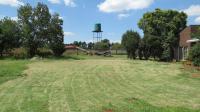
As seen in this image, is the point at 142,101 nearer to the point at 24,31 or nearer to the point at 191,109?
the point at 191,109

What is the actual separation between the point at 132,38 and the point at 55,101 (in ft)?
149

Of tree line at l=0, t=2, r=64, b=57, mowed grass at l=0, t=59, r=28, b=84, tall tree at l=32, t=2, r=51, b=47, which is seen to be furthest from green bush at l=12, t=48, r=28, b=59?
mowed grass at l=0, t=59, r=28, b=84

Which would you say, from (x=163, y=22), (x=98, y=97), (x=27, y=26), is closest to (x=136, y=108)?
(x=98, y=97)

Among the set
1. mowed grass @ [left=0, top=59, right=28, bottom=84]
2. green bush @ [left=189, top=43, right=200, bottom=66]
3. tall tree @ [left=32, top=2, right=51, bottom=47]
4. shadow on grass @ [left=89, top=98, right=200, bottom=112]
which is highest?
tall tree @ [left=32, top=2, right=51, bottom=47]

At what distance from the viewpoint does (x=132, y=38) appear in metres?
59.6

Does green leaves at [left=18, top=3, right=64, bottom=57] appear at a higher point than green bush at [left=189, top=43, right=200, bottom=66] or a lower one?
higher

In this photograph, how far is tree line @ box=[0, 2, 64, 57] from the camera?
6019cm

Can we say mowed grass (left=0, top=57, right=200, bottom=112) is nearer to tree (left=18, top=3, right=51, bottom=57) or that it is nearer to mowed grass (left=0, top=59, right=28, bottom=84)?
mowed grass (left=0, top=59, right=28, bottom=84)

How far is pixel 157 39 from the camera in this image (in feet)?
192

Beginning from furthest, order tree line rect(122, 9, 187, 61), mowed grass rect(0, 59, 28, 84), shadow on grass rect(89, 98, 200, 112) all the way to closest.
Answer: tree line rect(122, 9, 187, 61) → mowed grass rect(0, 59, 28, 84) → shadow on grass rect(89, 98, 200, 112)

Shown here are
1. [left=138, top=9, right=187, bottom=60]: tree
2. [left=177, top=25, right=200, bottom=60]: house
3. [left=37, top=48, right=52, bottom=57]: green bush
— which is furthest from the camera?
[left=138, top=9, right=187, bottom=60]: tree

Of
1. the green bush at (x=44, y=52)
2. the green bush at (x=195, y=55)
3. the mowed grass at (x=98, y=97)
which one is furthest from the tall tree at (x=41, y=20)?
the mowed grass at (x=98, y=97)

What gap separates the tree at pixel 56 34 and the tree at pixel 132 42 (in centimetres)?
1049

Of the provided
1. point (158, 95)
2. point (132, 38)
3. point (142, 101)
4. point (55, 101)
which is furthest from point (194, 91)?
point (132, 38)
